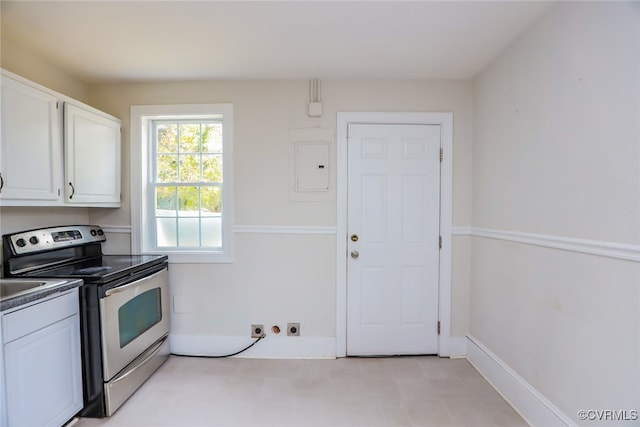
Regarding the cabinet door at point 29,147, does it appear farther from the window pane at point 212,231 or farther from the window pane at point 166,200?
the window pane at point 212,231

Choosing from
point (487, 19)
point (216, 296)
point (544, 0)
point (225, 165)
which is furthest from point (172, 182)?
point (544, 0)

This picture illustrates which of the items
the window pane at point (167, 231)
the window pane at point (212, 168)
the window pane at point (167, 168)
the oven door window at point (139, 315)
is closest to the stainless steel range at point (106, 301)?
the oven door window at point (139, 315)

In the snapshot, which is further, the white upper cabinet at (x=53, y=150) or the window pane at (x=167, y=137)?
the window pane at (x=167, y=137)

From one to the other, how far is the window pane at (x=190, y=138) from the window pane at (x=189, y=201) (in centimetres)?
36

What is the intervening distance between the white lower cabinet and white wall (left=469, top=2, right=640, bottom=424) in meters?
2.77

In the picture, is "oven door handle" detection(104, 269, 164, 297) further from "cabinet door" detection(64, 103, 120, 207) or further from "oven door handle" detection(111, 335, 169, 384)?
"cabinet door" detection(64, 103, 120, 207)

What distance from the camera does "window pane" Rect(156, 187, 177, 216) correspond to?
8.64ft

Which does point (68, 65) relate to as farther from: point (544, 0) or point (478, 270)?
point (478, 270)

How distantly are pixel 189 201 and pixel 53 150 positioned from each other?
3.20 feet

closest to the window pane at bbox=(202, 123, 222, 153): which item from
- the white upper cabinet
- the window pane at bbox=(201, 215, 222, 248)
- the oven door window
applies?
the window pane at bbox=(201, 215, 222, 248)

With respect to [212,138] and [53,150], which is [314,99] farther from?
[53,150]

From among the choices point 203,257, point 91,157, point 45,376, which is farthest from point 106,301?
point 91,157

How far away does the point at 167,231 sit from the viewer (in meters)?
2.65

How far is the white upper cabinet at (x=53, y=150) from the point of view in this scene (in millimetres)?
1631
